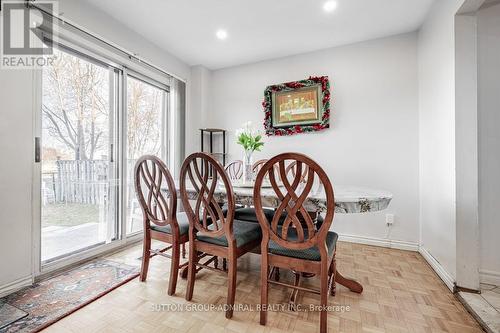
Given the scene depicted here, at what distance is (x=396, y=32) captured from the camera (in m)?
2.71

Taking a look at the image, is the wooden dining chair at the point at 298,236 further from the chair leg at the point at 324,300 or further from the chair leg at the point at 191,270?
the chair leg at the point at 191,270

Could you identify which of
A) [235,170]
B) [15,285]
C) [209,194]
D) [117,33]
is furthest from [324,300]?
[117,33]

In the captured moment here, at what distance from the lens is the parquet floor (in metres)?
1.39

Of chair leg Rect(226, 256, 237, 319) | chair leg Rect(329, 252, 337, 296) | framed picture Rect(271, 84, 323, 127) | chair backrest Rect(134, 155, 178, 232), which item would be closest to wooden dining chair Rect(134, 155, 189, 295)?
chair backrest Rect(134, 155, 178, 232)

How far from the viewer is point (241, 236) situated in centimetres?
160

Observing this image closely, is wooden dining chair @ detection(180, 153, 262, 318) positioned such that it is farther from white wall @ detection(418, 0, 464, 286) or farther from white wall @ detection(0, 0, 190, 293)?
white wall @ detection(418, 0, 464, 286)

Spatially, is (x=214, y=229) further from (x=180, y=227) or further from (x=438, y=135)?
(x=438, y=135)

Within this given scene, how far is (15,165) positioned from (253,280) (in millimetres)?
1994

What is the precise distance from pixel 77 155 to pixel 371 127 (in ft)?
10.5

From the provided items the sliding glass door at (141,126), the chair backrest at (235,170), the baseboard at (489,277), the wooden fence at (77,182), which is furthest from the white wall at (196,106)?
the baseboard at (489,277)

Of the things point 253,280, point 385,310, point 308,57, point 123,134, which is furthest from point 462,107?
point 123,134

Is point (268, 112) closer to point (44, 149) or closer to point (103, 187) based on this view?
point (103, 187)

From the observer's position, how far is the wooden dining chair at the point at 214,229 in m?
1.48

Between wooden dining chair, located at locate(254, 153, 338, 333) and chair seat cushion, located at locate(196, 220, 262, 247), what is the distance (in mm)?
213
